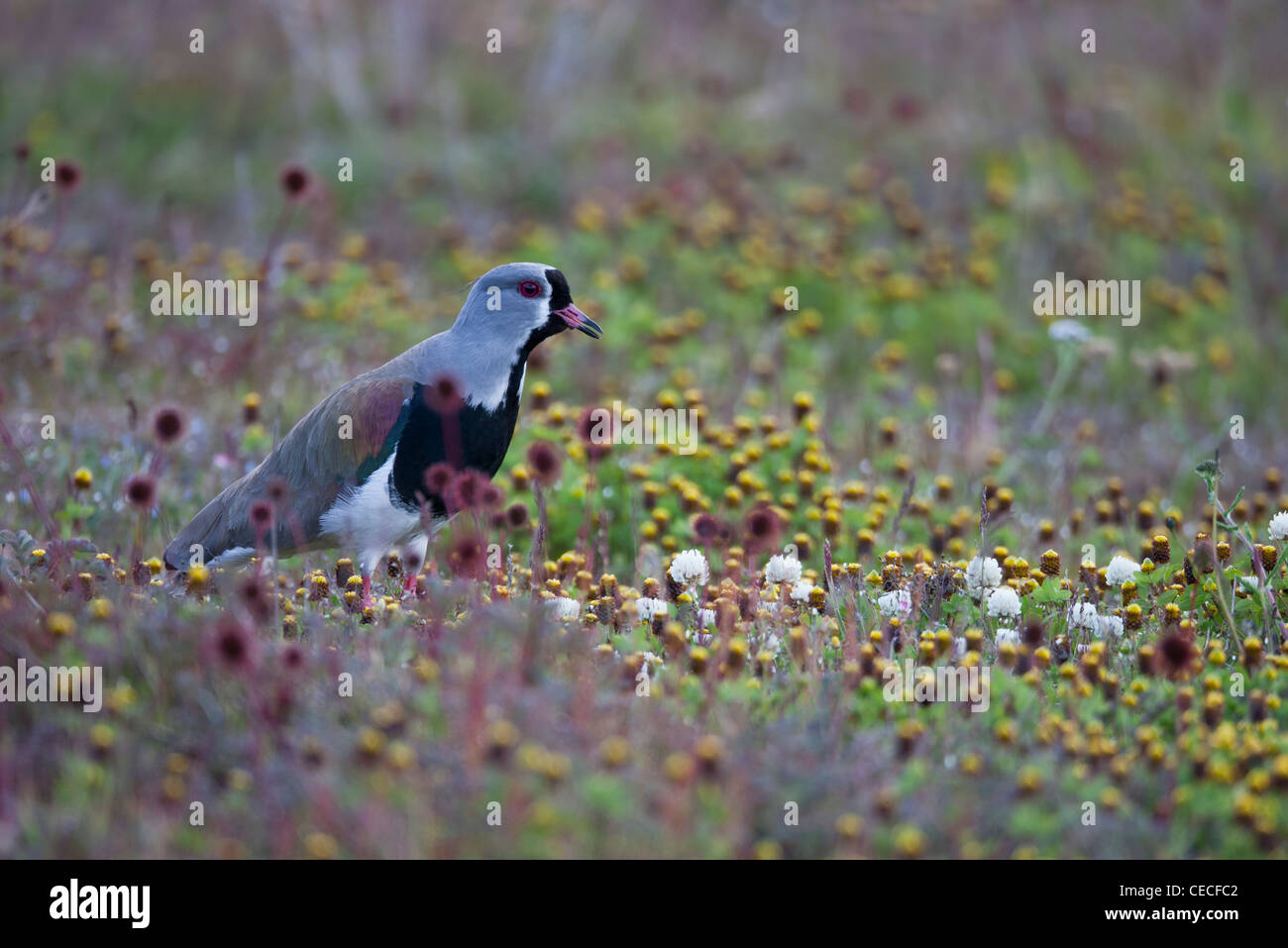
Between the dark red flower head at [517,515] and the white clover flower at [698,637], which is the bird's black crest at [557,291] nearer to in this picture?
the dark red flower head at [517,515]

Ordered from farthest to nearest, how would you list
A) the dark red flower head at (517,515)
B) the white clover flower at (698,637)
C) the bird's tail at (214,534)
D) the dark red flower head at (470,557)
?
the dark red flower head at (517,515) < the bird's tail at (214,534) < the white clover flower at (698,637) < the dark red flower head at (470,557)

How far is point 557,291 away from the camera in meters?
5.06

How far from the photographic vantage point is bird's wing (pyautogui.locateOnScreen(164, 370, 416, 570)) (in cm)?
486

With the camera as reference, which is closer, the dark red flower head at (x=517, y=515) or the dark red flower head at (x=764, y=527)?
the dark red flower head at (x=764, y=527)

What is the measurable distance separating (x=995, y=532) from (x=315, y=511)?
2883 mm

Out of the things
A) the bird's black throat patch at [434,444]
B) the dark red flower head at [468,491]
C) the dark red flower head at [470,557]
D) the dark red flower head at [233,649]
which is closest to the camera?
the dark red flower head at [233,649]

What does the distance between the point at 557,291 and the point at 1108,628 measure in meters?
2.21

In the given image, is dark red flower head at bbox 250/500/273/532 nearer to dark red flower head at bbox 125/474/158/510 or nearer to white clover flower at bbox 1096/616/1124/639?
dark red flower head at bbox 125/474/158/510

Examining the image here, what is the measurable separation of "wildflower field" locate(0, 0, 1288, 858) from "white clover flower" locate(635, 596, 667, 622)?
0.05 ft

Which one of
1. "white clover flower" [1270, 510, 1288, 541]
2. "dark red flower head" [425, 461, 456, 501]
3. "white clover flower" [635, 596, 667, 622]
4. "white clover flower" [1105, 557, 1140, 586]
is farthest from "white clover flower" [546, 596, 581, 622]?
"white clover flower" [1270, 510, 1288, 541]

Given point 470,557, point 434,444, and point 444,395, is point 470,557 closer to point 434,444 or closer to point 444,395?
point 444,395

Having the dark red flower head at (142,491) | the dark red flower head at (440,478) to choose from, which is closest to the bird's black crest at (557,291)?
the dark red flower head at (440,478)

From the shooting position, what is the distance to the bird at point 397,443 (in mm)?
4812
